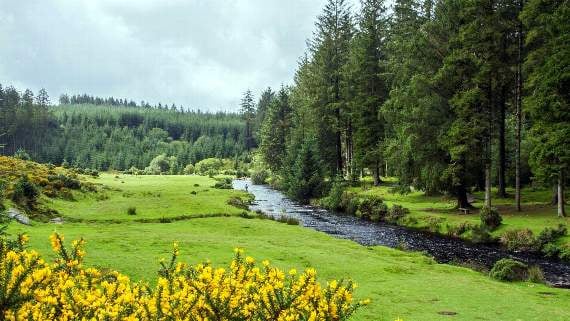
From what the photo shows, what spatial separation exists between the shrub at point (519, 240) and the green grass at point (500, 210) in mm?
703

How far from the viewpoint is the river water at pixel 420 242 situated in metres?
27.2

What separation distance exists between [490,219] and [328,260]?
1780 centimetres

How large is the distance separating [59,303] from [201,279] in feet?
5.92

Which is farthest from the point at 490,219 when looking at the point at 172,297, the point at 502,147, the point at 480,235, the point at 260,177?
the point at 260,177

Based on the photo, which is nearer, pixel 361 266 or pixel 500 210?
pixel 361 266

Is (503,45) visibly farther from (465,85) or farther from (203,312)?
(203,312)

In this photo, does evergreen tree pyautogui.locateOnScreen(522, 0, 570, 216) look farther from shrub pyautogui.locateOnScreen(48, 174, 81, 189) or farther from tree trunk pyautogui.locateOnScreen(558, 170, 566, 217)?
shrub pyautogui.locateOnScreen(48, 174, 81, 189)

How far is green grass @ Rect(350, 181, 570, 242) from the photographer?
34.2 metres

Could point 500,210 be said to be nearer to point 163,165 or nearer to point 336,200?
point 336,200

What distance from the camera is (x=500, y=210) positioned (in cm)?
4112

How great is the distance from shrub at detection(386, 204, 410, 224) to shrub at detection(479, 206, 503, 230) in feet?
29.9

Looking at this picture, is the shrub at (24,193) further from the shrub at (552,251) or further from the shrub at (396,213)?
the shrub at (552,251)

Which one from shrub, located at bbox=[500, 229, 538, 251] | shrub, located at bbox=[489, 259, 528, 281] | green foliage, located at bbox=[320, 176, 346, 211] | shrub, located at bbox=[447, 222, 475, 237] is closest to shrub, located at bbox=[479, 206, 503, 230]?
shrub, located at bbox=[447, 222, 475, 237]

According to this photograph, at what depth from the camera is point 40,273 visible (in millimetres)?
5449
